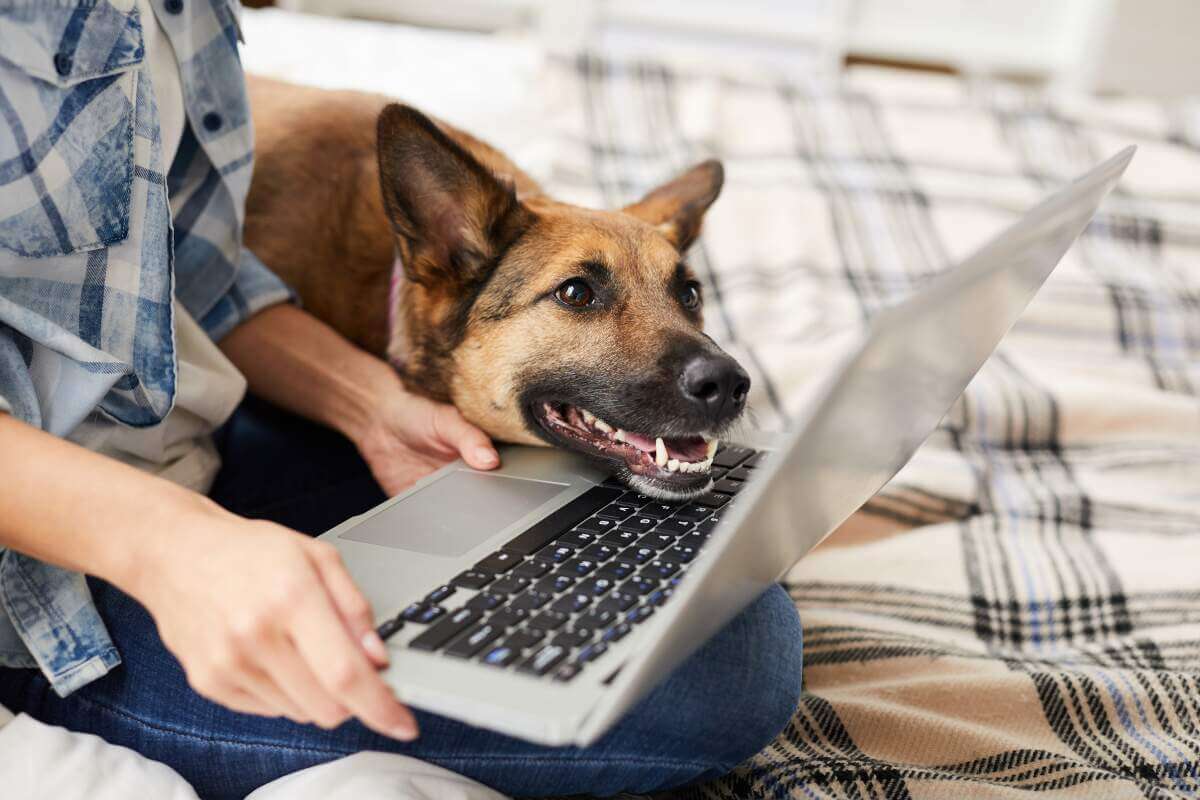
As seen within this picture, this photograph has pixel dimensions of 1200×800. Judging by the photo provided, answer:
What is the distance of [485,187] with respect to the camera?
1.36m

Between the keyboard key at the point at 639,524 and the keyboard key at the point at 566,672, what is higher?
the keyboard key at the point at 566,672

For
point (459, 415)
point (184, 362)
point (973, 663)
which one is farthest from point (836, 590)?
point (184, 362)

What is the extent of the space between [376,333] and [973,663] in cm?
95

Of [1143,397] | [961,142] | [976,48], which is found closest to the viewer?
[1143,397]

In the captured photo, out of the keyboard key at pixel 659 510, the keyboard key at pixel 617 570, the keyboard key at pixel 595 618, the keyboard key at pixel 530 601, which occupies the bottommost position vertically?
the keyboard key at pixel 659 510

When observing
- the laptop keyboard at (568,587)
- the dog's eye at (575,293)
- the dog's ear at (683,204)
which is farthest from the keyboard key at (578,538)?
the dog's ear at (683,204)

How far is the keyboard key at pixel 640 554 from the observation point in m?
0.94

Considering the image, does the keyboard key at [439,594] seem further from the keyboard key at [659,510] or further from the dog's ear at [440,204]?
the dog's ear at [440,204]

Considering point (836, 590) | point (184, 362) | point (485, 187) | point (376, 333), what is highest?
point (485, 187)

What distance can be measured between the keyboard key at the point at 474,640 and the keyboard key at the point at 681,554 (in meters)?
0.22

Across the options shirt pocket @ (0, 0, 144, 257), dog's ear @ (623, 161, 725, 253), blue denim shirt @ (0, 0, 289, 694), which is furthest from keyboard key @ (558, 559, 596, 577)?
dog's ear @ (623, 161, 725, 253)

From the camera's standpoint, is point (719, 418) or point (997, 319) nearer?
point (997, 319)

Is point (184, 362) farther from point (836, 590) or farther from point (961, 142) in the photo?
point (961, 142)

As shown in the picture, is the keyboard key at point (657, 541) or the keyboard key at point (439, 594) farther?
the keyboard key at point (657, 541)
